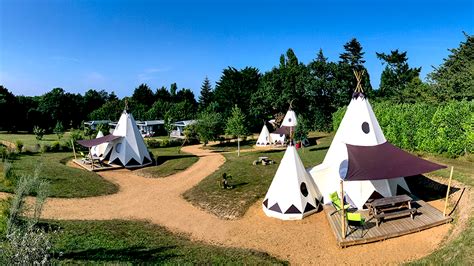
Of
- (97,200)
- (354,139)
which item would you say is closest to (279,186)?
(354,139)

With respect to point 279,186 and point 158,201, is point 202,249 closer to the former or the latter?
point 279,186

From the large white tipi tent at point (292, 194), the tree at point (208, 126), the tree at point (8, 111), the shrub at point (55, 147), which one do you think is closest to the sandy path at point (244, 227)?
the large white tipi tent at point (292, 194)

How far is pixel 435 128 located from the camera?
20.4m

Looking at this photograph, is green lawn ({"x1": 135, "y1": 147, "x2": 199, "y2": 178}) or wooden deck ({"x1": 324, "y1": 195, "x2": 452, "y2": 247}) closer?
wooden deck ({"x1": 324, "y1": 195, "x2": 452, "y2": 247})

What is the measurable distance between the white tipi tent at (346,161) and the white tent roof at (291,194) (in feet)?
2.58

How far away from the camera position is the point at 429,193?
52.8ft

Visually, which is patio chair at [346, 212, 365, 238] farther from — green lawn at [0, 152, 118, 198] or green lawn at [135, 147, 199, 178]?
green lawn at [135, 147, 199, 178]

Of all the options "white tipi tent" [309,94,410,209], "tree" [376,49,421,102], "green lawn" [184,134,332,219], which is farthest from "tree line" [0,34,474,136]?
"white tipi tent" [309,94,410,209]

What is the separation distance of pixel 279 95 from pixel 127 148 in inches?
1044

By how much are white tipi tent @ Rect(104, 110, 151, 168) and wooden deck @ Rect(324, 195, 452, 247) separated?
18.8 metres

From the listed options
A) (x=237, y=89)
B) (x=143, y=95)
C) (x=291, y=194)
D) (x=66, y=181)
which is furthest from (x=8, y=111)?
(x=291, y=194)

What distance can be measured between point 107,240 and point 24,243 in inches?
Result: 261

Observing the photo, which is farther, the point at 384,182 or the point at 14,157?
the point at 14,157

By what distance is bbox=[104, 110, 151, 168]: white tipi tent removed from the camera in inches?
1081
